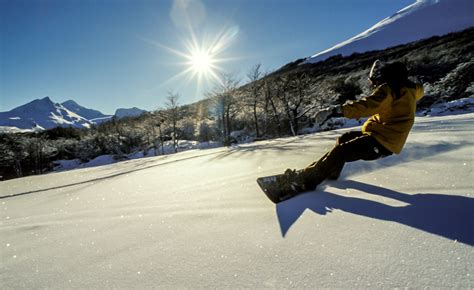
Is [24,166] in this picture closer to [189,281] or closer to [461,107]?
[189,281]

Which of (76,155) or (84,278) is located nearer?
(84,278)

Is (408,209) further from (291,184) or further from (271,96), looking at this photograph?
(271,96)

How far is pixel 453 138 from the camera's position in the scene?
309 cm

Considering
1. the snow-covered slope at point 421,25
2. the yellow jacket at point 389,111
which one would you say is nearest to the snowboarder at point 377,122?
the yellow jacket at point 389,111

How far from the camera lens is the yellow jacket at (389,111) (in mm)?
1758

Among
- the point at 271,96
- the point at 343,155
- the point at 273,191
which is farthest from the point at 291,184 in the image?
the point at 271,96

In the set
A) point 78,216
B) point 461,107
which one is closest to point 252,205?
point 78,216

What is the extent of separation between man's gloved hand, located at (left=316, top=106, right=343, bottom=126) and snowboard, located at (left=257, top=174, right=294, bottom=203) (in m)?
0.64

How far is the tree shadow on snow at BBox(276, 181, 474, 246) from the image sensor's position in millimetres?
1097

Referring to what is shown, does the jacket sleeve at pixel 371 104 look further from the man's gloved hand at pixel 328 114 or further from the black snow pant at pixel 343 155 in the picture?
the black snow pant at pixel 343 155

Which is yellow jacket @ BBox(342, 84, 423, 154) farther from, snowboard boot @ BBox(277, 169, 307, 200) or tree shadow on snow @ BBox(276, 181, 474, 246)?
snowboard boot @ BBox(277, 169, 307, 200)

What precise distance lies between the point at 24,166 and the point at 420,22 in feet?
260

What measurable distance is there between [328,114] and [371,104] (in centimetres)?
32

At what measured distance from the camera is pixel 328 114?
6.47 ft
